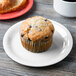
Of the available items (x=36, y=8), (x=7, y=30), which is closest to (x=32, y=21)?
(x=7, y=30)

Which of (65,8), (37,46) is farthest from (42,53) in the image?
(65,8)

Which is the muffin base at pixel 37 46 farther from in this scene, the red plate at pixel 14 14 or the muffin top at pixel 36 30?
the red plate at pixel 14 14

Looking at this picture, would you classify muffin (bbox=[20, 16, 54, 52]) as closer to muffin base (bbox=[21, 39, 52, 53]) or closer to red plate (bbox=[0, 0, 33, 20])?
muffin base (bbox=[21, 39, 52, 53])

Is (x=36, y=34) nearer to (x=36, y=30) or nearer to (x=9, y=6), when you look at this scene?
(x=36, y=30)

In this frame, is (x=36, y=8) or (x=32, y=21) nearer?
(x=32, y=21)

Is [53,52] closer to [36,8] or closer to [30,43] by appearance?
[30,43]

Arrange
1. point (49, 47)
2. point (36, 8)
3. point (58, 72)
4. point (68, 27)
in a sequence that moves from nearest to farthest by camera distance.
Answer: point (58, 72), point (49, 47), point (68, 27), point (36, 8)
